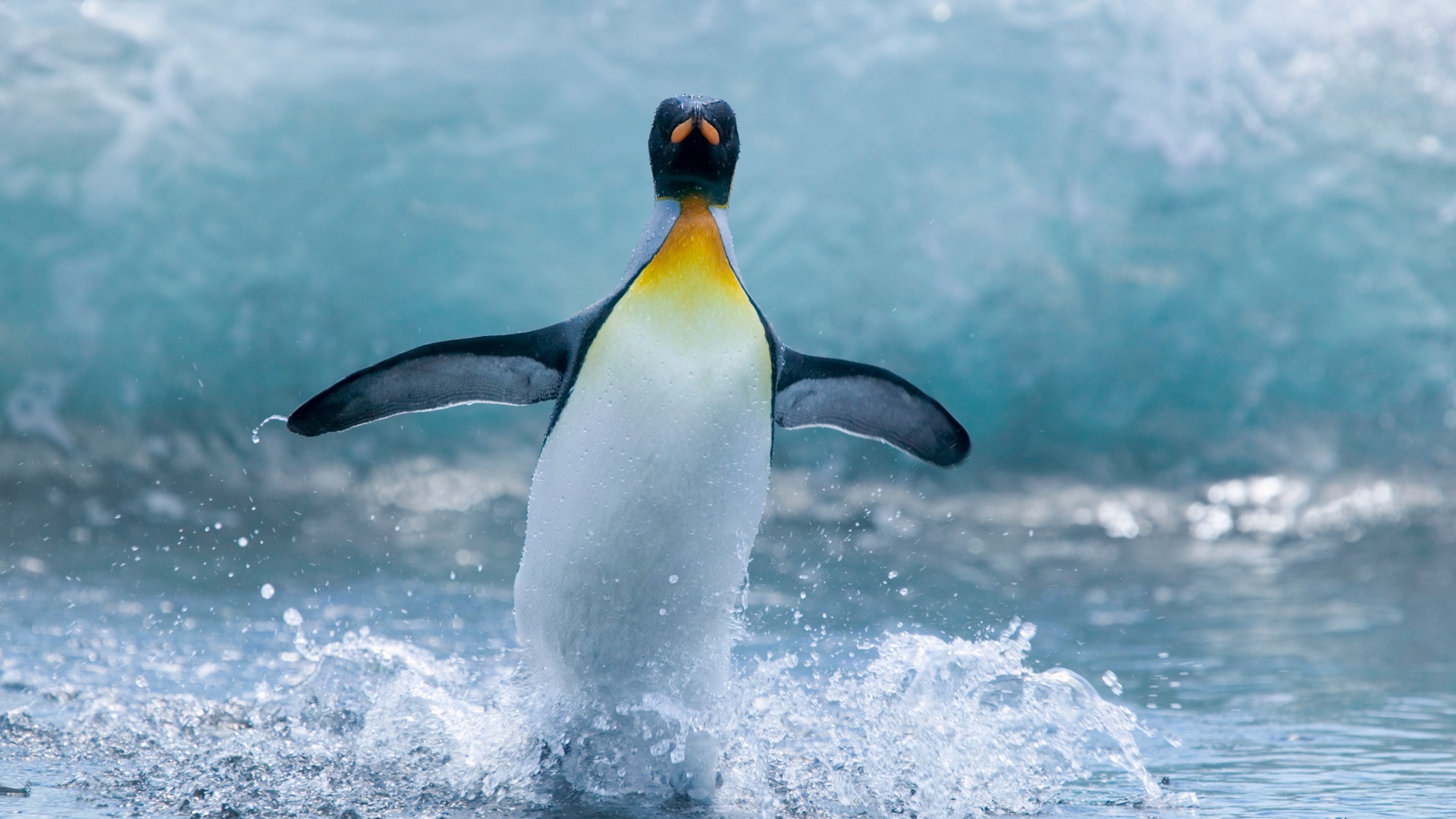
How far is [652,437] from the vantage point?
7.86 feet

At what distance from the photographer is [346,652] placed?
3033mm

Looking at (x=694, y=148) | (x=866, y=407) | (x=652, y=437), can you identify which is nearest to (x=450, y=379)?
(x=652, y=437)

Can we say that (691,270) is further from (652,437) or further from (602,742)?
(602,742)

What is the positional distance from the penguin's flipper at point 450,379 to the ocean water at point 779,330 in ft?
4.35

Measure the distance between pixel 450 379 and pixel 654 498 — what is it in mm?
565

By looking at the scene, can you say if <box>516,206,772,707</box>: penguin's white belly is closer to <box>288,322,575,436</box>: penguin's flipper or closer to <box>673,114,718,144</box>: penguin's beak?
<box>288,322,575,436</box>: penguin's flipper

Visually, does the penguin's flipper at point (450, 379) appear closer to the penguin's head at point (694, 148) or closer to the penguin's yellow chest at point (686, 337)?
the penguin's yellow chest at point (686, 337)

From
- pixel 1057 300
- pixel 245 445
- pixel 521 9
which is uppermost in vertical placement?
pixel 521 9

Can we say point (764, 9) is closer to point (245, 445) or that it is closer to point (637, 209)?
point (637, 209)

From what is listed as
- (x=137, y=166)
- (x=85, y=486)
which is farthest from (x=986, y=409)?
(x=137, y=166)

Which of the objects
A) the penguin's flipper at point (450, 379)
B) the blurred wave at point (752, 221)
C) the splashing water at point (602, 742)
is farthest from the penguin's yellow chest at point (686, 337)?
the blurred wave at point (752, 221)

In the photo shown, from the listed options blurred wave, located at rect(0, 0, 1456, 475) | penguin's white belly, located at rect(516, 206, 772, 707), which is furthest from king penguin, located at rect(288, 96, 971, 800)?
blurred wave, located at rect(0, 0, 1456, 475)

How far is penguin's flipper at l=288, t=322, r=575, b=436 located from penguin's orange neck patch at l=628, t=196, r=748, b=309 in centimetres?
22

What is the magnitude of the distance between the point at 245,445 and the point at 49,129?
3.82 m
